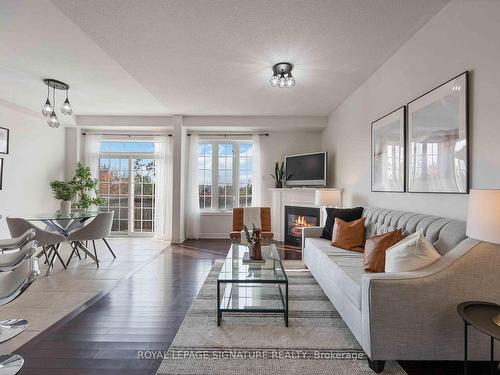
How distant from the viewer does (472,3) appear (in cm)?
183

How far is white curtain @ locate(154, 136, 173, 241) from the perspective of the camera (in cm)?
567

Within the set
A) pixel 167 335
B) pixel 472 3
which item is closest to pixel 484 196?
pixel 472 3

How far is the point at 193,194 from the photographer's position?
5691mm

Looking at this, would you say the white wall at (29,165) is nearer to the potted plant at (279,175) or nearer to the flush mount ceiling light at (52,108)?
the flush mount ceiling light at (52,108)

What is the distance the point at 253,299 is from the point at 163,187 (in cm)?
400

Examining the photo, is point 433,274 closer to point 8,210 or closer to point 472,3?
point 472,3

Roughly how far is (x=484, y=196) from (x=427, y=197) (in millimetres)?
1110

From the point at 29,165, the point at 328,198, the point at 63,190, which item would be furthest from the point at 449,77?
the point at 29,165

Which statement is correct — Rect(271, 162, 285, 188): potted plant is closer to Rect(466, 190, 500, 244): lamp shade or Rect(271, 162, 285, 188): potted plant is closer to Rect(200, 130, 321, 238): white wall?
Rect(200, 130, 321, 238): white wall

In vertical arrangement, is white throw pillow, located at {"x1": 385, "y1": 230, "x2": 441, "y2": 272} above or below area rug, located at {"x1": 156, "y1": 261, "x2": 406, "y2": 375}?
above

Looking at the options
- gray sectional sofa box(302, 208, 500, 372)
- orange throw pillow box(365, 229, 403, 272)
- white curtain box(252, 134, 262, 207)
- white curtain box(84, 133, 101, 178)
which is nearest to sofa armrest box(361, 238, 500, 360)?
gray sectional sofa box(302, 208, 500, 372)

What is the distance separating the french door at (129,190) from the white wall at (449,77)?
14.9 ft

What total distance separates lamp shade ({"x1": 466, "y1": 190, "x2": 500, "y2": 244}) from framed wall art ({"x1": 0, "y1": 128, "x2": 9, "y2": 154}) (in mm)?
5996

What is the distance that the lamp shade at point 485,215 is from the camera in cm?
125
